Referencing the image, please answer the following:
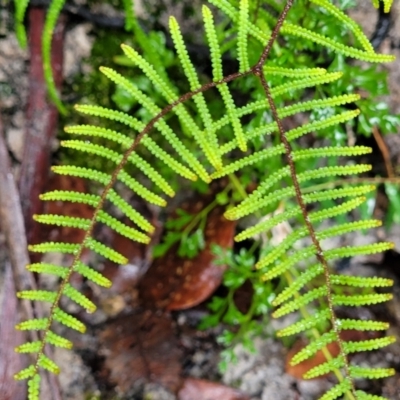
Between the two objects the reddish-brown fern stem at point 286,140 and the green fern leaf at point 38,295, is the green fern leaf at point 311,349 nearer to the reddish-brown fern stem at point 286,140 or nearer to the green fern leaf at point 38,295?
the reddish-brown fern stem at point 286,140

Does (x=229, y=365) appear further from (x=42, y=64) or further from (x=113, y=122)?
(x=42, y=64)

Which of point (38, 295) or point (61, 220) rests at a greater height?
point (61, 220)

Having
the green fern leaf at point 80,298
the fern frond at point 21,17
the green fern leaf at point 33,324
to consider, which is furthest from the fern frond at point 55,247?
the fern frond at point 21,17

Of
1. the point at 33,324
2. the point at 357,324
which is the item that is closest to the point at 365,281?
the point at 357,324

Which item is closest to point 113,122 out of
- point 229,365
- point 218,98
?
point 218,98

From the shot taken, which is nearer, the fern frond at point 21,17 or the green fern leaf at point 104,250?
the green fern leaf at point 104,250

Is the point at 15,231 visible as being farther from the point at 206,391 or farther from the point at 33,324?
the point at 206,391
